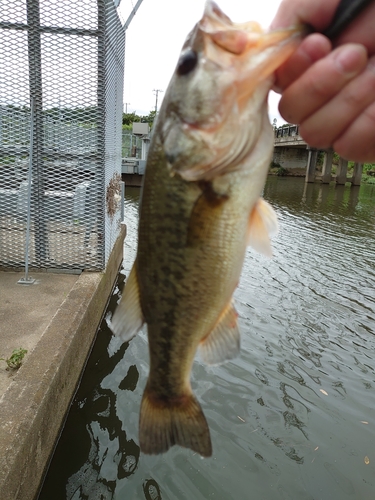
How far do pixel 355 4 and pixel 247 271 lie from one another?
9364 millimetres

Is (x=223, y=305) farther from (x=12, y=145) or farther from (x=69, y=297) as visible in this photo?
(x=12, y=145)

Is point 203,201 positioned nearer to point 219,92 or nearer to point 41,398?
point 219,92

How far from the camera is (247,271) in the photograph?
1056 cm

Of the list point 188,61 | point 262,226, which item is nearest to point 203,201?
point 262,226

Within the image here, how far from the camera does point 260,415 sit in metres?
5.40

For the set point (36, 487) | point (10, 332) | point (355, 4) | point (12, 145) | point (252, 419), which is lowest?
point (252, 419)

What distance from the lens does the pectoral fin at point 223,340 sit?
1.78 metres

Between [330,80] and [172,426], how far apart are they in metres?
1.55

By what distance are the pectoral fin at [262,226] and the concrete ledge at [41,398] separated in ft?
7.50

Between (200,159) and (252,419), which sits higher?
(200,159)

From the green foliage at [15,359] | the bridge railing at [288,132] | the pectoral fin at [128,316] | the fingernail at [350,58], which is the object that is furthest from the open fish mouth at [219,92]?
the bridge railing at [288,132]

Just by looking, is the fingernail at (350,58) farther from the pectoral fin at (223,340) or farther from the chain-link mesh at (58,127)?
the chain-link mesh at (58,127)

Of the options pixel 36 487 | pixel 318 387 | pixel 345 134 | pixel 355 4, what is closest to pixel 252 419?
pixel 318 387

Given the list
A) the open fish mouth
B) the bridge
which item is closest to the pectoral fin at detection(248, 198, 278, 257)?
the open fish mouth
